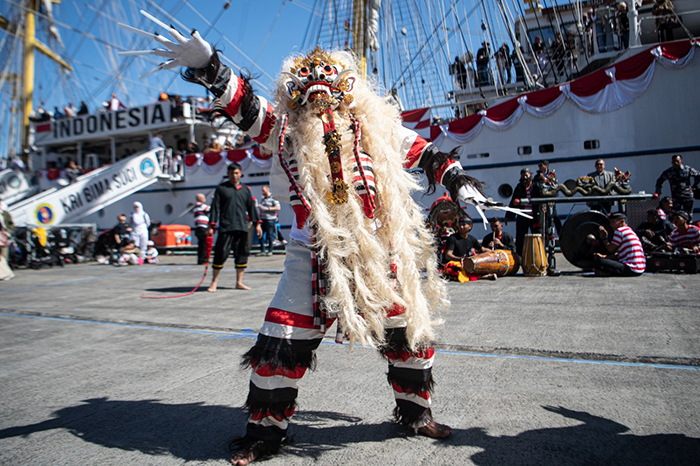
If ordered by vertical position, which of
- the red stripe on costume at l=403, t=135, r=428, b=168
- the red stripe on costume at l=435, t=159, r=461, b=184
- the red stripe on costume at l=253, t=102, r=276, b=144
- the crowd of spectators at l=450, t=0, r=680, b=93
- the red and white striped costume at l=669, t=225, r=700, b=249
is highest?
the crowd of spectators at l=450, t=0, r=680, b=93

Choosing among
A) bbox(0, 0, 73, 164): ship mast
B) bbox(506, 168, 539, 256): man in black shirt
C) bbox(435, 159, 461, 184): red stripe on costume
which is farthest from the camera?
bbox(0, 0, 73, 164): ship mast

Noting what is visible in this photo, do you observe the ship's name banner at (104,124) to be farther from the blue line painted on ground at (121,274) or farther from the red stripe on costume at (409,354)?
the red stripe on costume at (409,354)

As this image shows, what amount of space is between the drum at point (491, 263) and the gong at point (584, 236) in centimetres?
93

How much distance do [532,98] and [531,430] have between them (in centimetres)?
1142

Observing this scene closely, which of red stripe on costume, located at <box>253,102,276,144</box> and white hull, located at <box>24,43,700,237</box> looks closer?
red stripe on costume, located at <box>253,102,276,144</box>

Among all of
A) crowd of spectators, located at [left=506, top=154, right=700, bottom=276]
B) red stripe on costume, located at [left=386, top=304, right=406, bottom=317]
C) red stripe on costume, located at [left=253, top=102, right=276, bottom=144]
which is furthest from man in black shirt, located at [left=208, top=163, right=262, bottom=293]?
red stripe on costume, located at [left=386, top=304, right=406, bottom=317]

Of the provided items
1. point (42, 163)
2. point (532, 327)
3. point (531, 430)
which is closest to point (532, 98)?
point (532, 327)

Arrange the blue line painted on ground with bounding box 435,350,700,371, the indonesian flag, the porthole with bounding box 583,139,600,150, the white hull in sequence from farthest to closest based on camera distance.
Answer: the indonesian flag
the porthole with bounding box 583,139,600,150
the white hull
the blue line painted on ground with bounding box 435,350,700,371

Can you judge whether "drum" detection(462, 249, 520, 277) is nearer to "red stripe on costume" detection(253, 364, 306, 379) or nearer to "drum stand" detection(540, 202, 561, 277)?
"drum stand" detection(540, 202, 561, 277)

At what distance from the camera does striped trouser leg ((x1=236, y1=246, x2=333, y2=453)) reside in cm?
203

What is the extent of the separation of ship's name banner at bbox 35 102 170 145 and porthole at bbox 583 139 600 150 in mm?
14260

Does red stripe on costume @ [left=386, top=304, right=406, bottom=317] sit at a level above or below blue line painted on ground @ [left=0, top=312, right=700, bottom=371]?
above

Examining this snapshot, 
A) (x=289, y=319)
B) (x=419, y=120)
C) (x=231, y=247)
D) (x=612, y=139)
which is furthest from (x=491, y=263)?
(x=419, y=120)

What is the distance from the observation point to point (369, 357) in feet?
11.0
